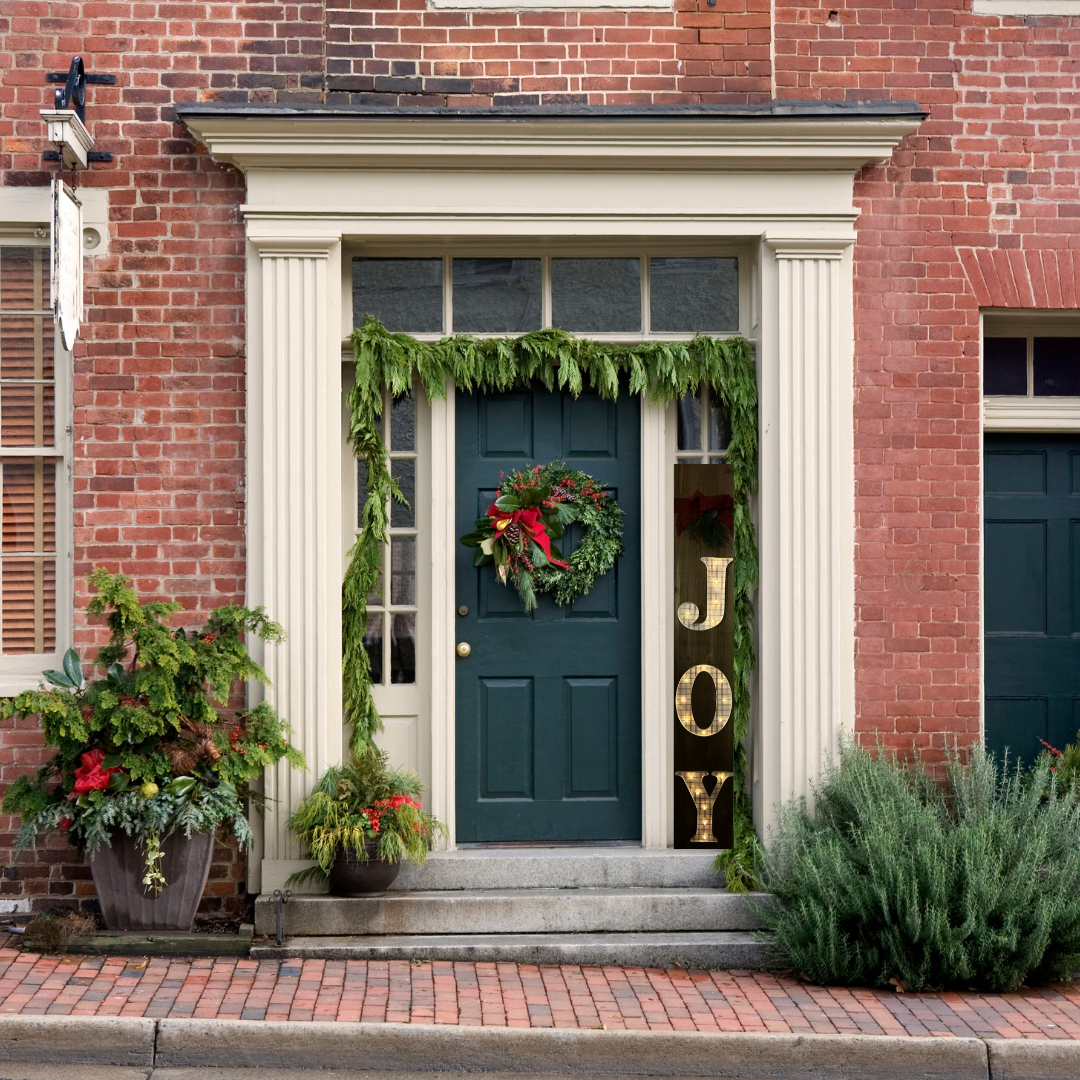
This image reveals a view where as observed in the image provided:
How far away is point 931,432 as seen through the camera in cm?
638

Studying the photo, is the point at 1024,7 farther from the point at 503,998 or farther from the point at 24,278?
the point at 503,998

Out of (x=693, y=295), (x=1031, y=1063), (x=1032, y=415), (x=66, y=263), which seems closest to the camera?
(x=1031, y=1063)

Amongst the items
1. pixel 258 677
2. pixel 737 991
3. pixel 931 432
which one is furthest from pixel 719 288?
pixel 737 991

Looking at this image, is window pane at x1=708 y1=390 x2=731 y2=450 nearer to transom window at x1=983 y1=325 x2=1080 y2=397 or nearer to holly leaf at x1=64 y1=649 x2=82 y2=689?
transom window at x1=983 y1=325 x2=1080 y2=397

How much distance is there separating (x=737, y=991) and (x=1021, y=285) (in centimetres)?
376

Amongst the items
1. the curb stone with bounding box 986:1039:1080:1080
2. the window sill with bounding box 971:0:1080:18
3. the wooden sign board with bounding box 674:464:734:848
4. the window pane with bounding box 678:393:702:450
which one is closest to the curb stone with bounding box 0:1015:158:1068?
the wooden sign board with bounding box 674:464:734:848

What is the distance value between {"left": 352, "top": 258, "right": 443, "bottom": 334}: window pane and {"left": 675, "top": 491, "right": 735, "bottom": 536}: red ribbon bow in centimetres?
158

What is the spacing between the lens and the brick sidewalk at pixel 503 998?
4992 millimetres

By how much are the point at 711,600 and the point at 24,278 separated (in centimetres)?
387

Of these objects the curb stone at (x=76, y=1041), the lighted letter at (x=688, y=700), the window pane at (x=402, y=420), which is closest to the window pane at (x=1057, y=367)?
the lighted letter at (x=688, y=700)

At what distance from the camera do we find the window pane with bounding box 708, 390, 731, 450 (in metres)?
6.56

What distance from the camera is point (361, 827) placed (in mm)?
5770

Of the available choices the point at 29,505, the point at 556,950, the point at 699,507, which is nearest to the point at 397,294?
the point at 699,507

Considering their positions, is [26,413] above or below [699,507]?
above
